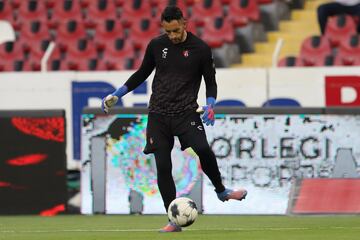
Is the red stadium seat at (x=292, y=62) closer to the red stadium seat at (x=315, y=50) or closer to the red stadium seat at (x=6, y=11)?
the red stadium seat at (x=315, y=50)

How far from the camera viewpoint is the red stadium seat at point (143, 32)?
19.8 meters

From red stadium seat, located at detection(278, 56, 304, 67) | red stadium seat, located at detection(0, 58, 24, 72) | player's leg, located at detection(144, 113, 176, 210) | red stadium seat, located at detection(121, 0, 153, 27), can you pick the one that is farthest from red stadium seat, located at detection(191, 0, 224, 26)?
player's leg, located at detection(144, 113, 176, 210)

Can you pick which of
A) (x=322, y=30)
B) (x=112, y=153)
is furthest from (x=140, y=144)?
(x=322, y=30)

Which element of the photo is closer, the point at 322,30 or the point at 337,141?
the point at 337,141

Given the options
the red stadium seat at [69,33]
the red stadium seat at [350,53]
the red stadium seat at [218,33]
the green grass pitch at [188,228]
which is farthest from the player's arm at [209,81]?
the red stadium seat at [69,33]

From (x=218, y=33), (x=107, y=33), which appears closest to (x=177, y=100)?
(x=218, y=33)

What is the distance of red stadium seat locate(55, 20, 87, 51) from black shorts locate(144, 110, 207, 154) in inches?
412

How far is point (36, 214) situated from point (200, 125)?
4.70m

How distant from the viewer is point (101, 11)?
69.4 feet

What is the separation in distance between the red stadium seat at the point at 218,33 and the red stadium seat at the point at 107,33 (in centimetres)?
170

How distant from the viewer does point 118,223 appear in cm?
1220

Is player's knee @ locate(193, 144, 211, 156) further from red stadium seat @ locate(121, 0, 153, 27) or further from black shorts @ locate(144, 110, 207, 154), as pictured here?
red stadium seat @ locate(121, 0, 153, 27)

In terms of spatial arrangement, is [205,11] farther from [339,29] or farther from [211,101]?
[211,101]

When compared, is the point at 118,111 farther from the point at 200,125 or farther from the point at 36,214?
the point at 200,125
